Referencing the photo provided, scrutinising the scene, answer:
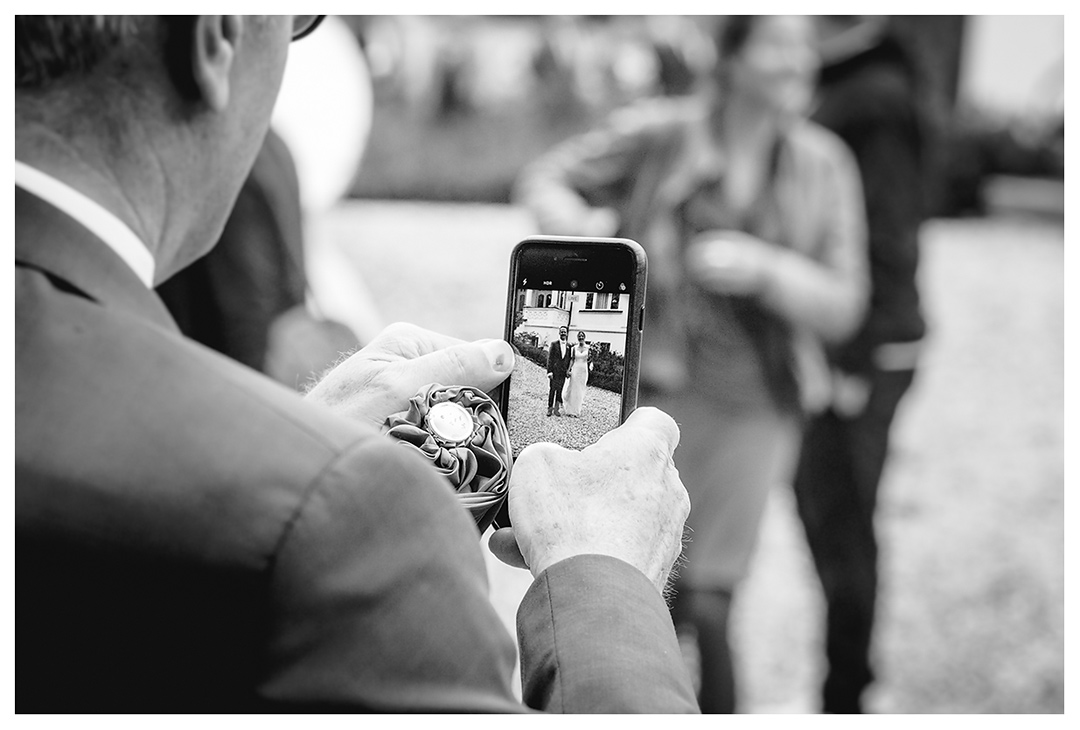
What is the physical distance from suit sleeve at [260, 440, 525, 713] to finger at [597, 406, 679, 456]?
19cm

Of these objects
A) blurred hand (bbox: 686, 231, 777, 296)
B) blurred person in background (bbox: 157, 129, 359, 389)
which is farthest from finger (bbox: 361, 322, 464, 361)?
blurred hand (bbox: 686, 231, 777, 296)

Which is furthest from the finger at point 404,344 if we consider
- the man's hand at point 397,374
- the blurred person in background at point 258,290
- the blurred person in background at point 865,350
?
the blurred person in background at point 865,350

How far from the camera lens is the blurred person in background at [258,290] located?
1542 millimetres

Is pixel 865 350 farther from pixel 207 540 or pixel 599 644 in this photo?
pixel 207 540

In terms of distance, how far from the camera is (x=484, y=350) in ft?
2.15

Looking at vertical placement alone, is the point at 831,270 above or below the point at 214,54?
below

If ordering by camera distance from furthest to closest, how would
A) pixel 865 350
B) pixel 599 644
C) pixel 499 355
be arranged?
pixel 865 350, pixel 499 355, pixel 599 644

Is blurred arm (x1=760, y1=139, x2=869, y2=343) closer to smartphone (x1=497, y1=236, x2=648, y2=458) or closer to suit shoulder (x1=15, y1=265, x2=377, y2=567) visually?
smartphone (x1=497, y1=236, x2=648, y2=458)

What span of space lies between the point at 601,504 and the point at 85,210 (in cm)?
32

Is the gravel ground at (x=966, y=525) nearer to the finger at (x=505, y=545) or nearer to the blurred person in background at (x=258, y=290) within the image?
the blurred person in background at (x=258, y=290)

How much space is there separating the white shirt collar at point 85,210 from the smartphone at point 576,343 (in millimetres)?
252

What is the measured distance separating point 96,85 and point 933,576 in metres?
1.80

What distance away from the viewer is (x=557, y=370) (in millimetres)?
686

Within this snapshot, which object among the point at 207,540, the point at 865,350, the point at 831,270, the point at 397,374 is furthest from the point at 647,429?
the point at 865,350
